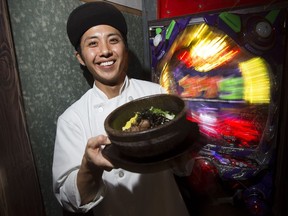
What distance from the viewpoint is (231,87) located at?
236 centimetres

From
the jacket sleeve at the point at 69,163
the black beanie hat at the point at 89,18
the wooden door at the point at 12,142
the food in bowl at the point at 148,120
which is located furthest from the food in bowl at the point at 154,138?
the black beanie hat at the point at 89,18

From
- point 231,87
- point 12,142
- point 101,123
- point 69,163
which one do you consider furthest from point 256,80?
point 12,142

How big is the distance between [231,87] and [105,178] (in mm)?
1646

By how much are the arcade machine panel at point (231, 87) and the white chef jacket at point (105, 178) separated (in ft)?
2.37

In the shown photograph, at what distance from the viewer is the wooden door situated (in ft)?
4.79

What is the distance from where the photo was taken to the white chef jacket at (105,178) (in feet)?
4.86

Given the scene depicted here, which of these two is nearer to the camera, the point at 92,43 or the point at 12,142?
the point at 12,142

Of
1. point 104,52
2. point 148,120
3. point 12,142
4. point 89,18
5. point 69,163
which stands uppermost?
point 89,18

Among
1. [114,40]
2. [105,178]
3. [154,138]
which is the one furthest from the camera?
[114,40]

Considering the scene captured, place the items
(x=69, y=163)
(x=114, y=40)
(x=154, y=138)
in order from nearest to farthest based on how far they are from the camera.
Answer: (x=154, y=138)
(x=69, y=163)
(x=114, y=40)

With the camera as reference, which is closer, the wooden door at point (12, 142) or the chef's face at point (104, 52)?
the wooden door at point (12, 142)

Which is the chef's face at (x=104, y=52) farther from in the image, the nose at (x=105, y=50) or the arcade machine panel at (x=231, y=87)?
the arcade machine panel at (x=231, y=87)

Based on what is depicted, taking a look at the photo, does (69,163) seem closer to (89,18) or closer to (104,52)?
(104,52)

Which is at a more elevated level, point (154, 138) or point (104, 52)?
point (104, 52)
